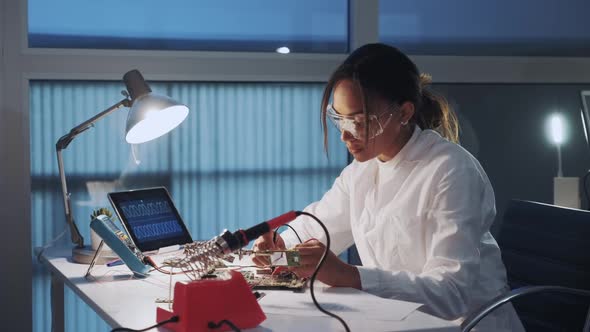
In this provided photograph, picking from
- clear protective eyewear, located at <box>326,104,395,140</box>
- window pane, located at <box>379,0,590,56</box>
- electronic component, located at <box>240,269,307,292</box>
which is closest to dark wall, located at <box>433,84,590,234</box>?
window pane, located at <box>379,0,590,56</box>

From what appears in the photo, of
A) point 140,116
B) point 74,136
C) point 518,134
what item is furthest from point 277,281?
point 518,134

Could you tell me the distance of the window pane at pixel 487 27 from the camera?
10.7ft

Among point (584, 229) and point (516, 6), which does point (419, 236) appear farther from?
point (516, 6)

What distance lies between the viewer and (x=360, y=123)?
6.36ft

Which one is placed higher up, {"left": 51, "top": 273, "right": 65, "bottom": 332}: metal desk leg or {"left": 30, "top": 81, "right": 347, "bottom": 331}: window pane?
{"left": 30, "top": 81, "right": 347, "bottom": 331}: window pane

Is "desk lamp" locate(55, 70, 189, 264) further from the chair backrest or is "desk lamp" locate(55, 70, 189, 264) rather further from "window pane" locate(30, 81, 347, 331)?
the chair backrest

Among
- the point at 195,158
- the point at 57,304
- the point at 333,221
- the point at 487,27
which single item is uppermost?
the point at 487,27

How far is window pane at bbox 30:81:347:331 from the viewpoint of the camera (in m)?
2.85

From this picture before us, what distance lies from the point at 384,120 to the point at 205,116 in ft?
3.99

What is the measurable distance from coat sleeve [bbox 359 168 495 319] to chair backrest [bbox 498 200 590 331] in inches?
10.8

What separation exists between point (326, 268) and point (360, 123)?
436 mm

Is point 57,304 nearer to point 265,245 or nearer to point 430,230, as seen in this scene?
point 265,245

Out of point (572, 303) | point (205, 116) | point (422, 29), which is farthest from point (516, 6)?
point (572, 303)

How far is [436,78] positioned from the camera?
3.24 metres
